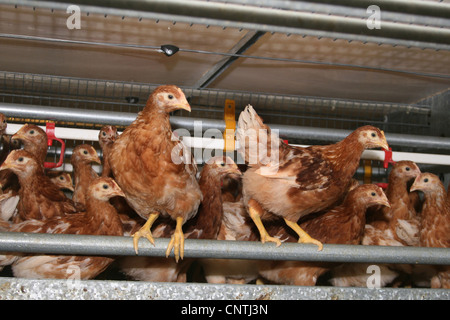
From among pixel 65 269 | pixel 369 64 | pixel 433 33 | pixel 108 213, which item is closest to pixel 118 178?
pixel 108 213

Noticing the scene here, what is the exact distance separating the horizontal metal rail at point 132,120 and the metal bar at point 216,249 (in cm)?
101

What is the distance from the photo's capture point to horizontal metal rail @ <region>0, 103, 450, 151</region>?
2336 millimetres

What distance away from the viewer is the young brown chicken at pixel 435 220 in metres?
2.22

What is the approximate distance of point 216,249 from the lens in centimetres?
145

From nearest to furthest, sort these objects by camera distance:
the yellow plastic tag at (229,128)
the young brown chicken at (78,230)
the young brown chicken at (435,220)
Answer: the young brown chicken at (78,230) → the young brown chicken at (435,220) → the yellow plastic tag at (229,128)

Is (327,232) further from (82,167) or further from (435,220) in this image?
(82,167)

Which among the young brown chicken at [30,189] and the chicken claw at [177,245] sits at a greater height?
the young brown chicken at [30,189]

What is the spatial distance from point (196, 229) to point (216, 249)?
0.69m

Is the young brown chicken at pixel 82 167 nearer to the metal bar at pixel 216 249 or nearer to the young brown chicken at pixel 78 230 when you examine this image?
the young brown chicken at pixel 78 230

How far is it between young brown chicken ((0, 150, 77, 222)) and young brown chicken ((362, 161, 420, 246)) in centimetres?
158

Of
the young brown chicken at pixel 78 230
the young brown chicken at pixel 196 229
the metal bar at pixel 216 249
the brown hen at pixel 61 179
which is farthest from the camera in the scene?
the brown hen at pixel 61 179

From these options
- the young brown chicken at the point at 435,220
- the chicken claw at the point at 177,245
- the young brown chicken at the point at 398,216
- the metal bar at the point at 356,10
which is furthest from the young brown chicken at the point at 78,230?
the young brown chicken at the point at 435,220

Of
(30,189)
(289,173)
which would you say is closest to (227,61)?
(289,173)

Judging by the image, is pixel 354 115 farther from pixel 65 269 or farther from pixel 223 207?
→ pixel 65 269
